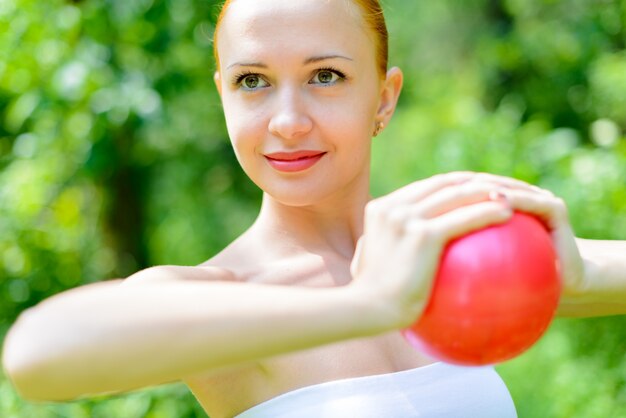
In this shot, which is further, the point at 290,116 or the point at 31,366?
the point at 290,116

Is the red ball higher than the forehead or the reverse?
the reverse

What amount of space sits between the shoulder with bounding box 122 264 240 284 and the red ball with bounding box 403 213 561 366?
437 mm

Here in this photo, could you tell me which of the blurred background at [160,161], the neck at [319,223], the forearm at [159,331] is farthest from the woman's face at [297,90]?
the blurred background at [160,161]

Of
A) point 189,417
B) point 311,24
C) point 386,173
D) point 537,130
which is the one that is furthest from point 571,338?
point 386,173

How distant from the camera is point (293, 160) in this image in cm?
170

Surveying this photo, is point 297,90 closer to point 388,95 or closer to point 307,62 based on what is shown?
point 307,62

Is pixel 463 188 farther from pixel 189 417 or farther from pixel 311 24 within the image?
pixel 189 417

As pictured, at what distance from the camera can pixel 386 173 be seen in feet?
A: 25.2

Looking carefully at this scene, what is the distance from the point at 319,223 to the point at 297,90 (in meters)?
0.35

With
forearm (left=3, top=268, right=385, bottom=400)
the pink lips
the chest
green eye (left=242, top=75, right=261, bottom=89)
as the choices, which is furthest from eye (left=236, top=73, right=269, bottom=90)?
forearm (left=3, top=268, right=385, bottom=400)

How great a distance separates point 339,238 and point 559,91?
15.7ft

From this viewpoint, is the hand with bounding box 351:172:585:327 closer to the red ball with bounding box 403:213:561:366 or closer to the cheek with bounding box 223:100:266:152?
the red ball with bounding box 403:213:561:366

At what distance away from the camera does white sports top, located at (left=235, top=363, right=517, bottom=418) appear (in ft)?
5.30

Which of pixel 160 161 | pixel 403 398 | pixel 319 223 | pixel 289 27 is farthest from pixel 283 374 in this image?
pixel 160 161
